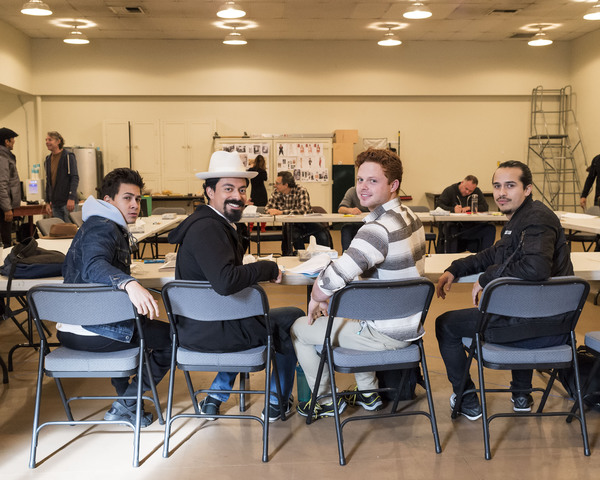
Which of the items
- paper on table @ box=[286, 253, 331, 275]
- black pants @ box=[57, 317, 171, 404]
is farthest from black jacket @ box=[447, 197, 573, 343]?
black pants @ box=[57, 317, 171, 404]

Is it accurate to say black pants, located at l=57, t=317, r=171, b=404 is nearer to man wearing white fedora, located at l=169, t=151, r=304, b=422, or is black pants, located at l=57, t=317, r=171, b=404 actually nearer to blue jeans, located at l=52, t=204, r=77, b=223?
man wearing white fedora, located at l=169, t=151, r=304, b=422

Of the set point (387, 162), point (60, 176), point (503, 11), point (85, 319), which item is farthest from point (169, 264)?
point (503, 11)

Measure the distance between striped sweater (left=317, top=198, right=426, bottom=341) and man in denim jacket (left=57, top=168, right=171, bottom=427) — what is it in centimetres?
81

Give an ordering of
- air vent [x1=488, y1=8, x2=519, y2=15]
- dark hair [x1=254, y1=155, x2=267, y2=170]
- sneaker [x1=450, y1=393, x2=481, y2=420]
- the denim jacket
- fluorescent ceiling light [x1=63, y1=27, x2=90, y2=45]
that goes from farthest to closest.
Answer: dark hair [x1=254, y1=155, x2=267, y2=170]
air vent [x1=488, y1=8, x2=519, y2=15]
fluorescent ceiling light [x1=63, y1=27, x2=90, y2=45]
sneaker [x1=450, y1=393, x2=481, y2=420]
the denim jacket

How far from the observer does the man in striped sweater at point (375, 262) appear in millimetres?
2699

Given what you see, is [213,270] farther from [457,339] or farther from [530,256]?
[530,256]

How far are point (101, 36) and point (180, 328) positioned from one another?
11016mm

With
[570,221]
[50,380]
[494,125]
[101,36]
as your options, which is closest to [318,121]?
[494,125]

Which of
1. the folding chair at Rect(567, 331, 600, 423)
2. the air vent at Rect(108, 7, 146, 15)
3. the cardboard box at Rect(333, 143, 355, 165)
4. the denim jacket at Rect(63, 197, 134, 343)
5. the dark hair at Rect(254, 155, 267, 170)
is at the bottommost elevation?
the folding chair at Rect(567, 331, 600, 423)

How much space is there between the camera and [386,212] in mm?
2816

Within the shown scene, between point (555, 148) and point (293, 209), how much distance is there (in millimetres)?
7997

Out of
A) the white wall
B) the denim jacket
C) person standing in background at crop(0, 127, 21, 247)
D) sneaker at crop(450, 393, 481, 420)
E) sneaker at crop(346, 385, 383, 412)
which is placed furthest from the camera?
the white wall

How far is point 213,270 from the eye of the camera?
2656mm

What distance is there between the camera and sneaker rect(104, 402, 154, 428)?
3.12 metres
